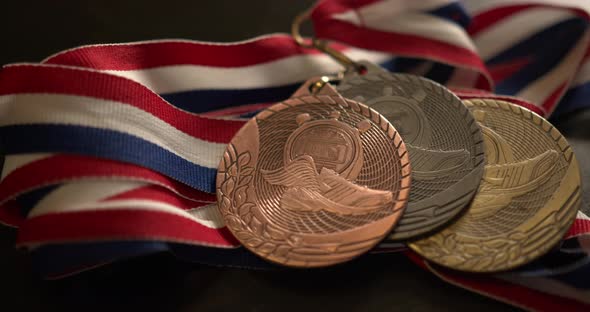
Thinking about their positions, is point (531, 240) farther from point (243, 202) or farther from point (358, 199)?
point (243, 202)

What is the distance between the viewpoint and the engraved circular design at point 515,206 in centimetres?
→ 91

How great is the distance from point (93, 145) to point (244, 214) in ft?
0.87

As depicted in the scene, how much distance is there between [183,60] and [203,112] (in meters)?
0.11

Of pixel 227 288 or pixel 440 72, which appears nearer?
pixel 227 288

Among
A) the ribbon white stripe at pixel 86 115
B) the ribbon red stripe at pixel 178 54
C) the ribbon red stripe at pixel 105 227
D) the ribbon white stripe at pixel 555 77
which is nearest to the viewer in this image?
the ribbon red stripe at pixel 105 227

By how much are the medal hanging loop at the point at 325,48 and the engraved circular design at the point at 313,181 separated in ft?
0.81

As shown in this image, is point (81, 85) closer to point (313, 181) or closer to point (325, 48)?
point (313, 181)

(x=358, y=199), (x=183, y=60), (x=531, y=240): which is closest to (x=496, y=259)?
(x=531, y=240)

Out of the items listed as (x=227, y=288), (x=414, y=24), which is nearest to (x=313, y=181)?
(x=227, y=288)

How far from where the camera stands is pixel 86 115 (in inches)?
38.9

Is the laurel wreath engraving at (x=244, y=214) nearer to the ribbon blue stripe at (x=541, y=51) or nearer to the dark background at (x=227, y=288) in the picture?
the dark background at (x=227, y=288)

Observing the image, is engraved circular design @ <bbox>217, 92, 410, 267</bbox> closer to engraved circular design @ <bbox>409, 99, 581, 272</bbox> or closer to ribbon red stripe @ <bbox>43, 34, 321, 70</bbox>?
engraved circular design @ <bbox>409, 99, 581, 272</bbox>

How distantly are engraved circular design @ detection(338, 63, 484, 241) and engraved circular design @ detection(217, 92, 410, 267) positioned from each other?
43mm

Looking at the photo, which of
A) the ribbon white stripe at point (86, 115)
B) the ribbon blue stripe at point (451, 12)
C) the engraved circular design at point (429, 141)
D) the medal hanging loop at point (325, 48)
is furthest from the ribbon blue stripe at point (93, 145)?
the ribbon blue stripe at point (451, 12)
